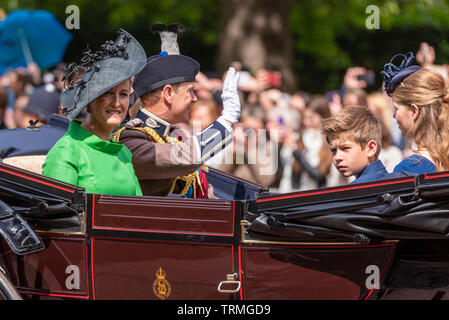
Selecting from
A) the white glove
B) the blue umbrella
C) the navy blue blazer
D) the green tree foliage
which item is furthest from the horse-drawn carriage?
the green tree foliage

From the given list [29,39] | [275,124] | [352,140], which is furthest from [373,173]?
[29,39]

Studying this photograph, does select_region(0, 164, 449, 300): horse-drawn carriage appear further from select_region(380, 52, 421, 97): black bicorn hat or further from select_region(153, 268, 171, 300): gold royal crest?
select_region(380, 52, 421, 97): black bicorn hat

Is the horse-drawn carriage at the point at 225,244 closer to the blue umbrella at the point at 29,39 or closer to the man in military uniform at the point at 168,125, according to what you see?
the man in military uniform at the point at 168,125

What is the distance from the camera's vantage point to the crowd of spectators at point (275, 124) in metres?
6.81

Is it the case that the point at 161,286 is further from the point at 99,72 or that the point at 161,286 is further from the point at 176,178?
the point at 99,72

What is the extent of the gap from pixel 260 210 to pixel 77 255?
35.0 inches

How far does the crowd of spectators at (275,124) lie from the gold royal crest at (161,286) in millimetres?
3094

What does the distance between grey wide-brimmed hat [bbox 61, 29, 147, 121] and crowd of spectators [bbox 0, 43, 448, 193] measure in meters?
2.74

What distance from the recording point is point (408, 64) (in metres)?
3.94

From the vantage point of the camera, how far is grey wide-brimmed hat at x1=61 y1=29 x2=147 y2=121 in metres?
3.54

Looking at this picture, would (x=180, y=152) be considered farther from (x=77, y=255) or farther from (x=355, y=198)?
(x=355, y=198)

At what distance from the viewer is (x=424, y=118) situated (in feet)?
11.8

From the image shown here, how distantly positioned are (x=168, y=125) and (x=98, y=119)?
20.3 inches
